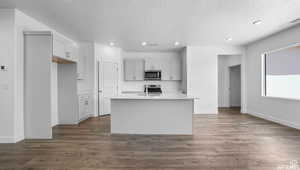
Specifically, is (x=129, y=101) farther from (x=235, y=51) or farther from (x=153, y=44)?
(x=235, y=51)

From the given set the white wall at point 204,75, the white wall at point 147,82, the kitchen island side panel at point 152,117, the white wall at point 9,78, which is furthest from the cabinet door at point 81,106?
the white wall at point 204,75

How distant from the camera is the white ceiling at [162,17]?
2744mm

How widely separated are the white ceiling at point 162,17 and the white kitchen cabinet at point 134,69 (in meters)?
1.62

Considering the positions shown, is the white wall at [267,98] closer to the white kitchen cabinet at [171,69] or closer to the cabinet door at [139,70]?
the white kitchen cabinet at [171,69]

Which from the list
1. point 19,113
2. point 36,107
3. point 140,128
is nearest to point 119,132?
point 140,128

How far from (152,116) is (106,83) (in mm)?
2805

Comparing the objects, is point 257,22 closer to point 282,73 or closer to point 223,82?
point 282,73

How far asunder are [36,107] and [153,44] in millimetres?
3855

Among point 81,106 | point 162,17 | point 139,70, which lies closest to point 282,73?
point 162,17

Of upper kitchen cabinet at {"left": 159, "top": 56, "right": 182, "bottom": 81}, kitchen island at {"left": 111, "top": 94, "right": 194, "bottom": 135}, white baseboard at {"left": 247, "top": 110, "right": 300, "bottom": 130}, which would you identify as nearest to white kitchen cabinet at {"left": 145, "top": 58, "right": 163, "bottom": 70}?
upper kitchen cabinet at {"left": 159, "top": 56, "right": 182, "bottom": 81}

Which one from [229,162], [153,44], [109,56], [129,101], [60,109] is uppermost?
[153,44]

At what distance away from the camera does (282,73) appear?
4523mm

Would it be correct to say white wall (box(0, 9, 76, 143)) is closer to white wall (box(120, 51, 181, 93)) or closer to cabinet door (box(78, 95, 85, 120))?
cabinet door (box(78, 95, 85, 120))

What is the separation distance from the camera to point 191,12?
3.06 meters
